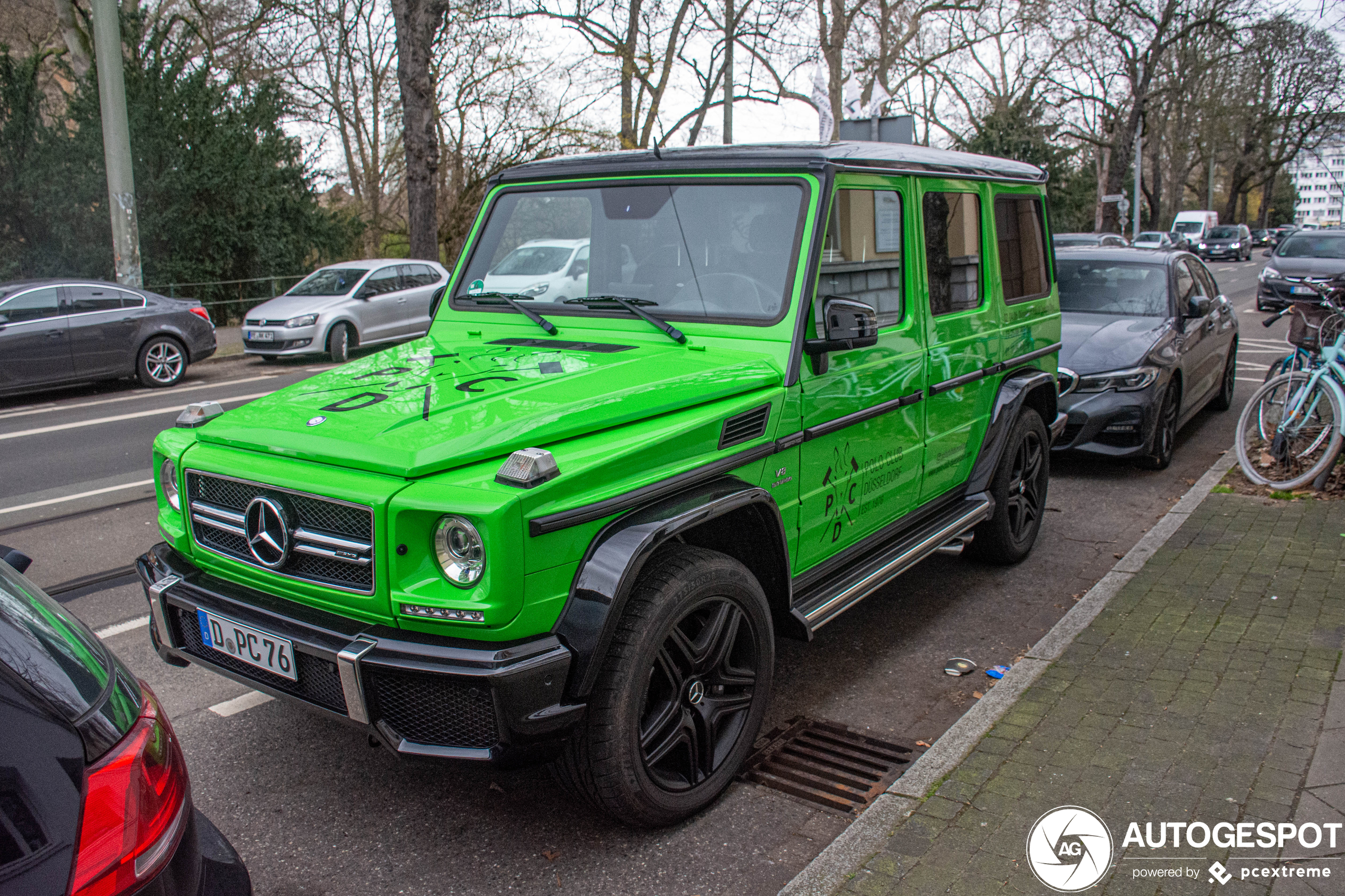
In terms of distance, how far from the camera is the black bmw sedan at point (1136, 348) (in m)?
7.75

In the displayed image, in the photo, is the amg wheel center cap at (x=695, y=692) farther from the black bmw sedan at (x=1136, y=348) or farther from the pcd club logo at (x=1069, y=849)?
the black bmw sedan at (x=1136, y=348)

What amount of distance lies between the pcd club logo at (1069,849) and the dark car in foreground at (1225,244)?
5382cm

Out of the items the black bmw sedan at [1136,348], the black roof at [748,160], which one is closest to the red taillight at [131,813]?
the black roof at [748,160]

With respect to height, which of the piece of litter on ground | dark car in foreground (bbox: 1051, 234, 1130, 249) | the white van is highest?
the white van

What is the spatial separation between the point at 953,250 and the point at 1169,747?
2.42m

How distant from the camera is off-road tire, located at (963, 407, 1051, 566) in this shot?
5.47m

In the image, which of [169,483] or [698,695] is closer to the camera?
[698,695]

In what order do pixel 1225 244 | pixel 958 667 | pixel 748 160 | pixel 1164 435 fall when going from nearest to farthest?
pixel 748 160
pixel 958 667
pixel 1164 435
pixel 1225 244

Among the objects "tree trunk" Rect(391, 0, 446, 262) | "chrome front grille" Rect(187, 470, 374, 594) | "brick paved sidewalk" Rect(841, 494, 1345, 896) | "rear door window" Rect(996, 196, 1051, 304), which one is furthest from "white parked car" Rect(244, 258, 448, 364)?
"brick paved sidewalk" Rect(841, 494, 1345, 896)

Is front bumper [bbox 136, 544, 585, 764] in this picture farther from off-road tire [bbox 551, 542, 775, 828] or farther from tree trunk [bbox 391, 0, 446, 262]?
tree trunk [bbox 391, 0, 446, 262]

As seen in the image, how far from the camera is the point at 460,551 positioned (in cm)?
272

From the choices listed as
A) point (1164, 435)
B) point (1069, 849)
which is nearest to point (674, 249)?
point (1069, 849)

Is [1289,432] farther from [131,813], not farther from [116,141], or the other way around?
[116,141]

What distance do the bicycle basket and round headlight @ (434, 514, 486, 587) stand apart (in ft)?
21.4
